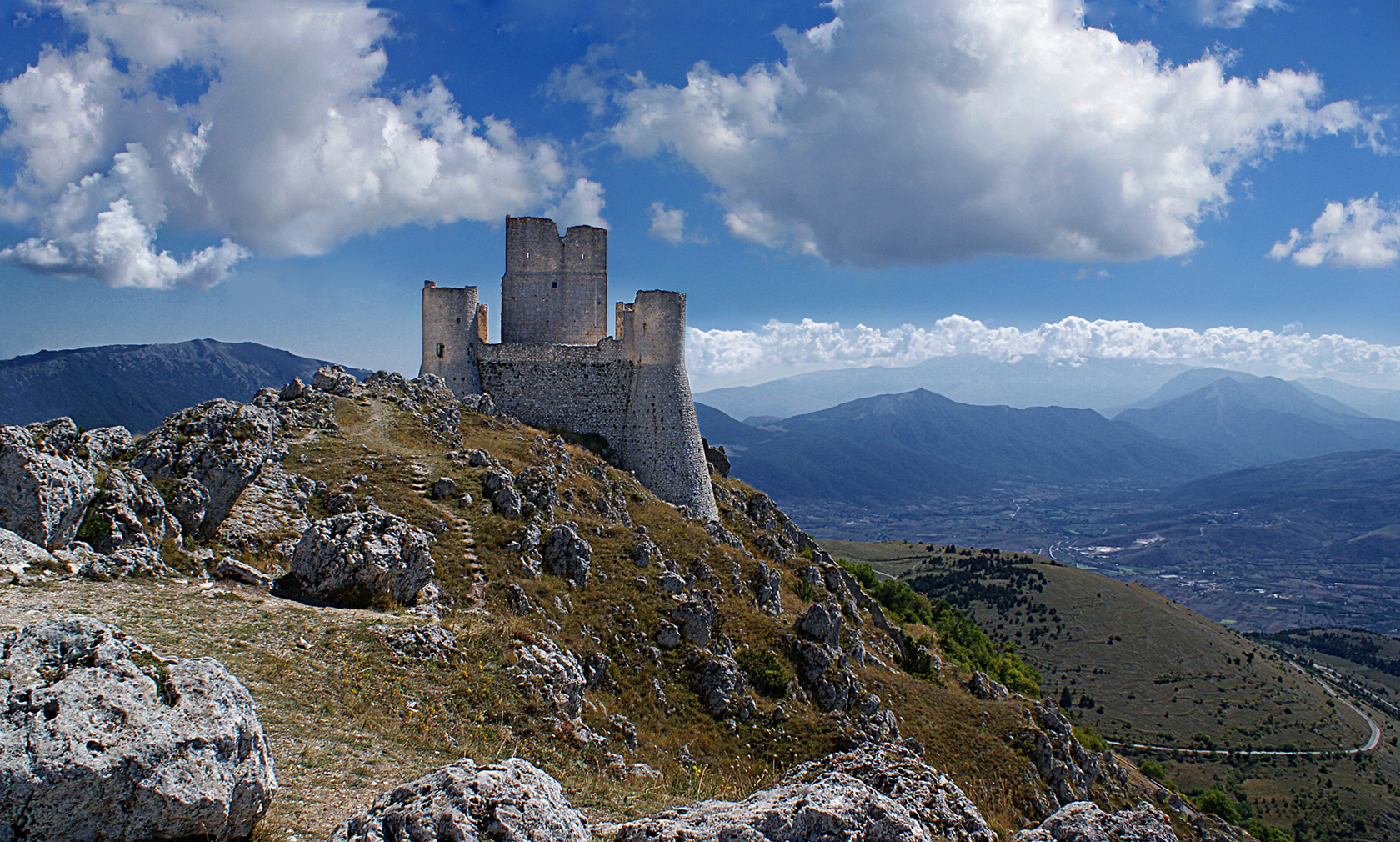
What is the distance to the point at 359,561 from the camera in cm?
1789

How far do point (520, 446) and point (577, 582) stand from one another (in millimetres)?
13384

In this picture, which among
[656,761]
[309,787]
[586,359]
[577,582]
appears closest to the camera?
[309,787]

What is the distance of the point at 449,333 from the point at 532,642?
3324cm

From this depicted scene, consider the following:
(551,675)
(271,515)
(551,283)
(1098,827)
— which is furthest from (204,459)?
(551,283)

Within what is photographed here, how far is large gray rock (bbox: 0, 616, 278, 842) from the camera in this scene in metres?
6.10

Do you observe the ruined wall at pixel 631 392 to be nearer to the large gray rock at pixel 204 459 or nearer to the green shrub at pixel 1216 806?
the large gray rock at pixel 204 459

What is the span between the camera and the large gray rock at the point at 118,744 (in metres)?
6.10

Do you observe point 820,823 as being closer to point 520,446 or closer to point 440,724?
point 440,724

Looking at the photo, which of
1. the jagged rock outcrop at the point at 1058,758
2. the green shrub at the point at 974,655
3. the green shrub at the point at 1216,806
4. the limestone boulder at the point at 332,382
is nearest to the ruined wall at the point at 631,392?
the limestone boulder at the point at 332,382

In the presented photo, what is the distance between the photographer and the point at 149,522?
61.6 ft

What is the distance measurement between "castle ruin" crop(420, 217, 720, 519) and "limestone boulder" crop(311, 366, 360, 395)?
322 inches

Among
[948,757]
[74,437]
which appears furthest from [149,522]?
[948,757]

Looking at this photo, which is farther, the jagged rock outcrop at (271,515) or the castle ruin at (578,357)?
the castle ruin at (578,357)

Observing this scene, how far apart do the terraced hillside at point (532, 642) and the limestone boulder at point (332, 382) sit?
1.06 metres
